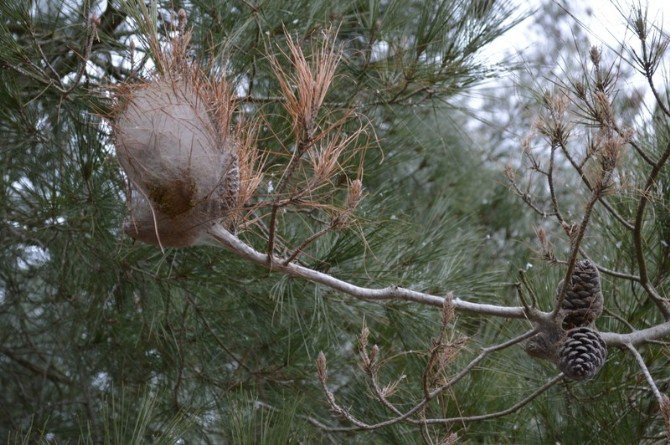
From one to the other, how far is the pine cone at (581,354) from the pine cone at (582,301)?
2cm

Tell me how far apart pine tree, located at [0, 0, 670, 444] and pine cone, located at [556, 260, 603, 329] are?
26mm

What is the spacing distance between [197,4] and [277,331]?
0.68 meters

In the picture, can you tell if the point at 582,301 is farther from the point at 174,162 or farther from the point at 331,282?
the point at 174,162

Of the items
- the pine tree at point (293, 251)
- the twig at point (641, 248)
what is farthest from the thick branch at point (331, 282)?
the twig at point (641, 248)

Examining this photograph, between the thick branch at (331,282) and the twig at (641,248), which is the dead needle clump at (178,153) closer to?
the thick branch at (331,282)

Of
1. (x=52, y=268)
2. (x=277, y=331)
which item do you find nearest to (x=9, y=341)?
(x=52, y=268)

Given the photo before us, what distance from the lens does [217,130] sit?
1.16m

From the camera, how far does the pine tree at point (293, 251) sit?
4.29 feet

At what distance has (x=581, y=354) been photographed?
3.84ft

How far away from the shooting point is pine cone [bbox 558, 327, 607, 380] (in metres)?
1.17

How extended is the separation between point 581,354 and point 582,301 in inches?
3.1

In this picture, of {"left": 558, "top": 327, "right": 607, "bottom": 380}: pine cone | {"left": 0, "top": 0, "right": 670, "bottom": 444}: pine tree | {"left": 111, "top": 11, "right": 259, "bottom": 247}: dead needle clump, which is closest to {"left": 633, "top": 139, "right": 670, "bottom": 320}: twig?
{"left": 0, "top": 0, "right": 670, "bottom": 444}: pine tree

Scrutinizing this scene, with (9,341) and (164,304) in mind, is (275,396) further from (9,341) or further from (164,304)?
(9,341)

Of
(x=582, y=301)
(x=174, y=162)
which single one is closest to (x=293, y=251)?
(x=174, y=162)
